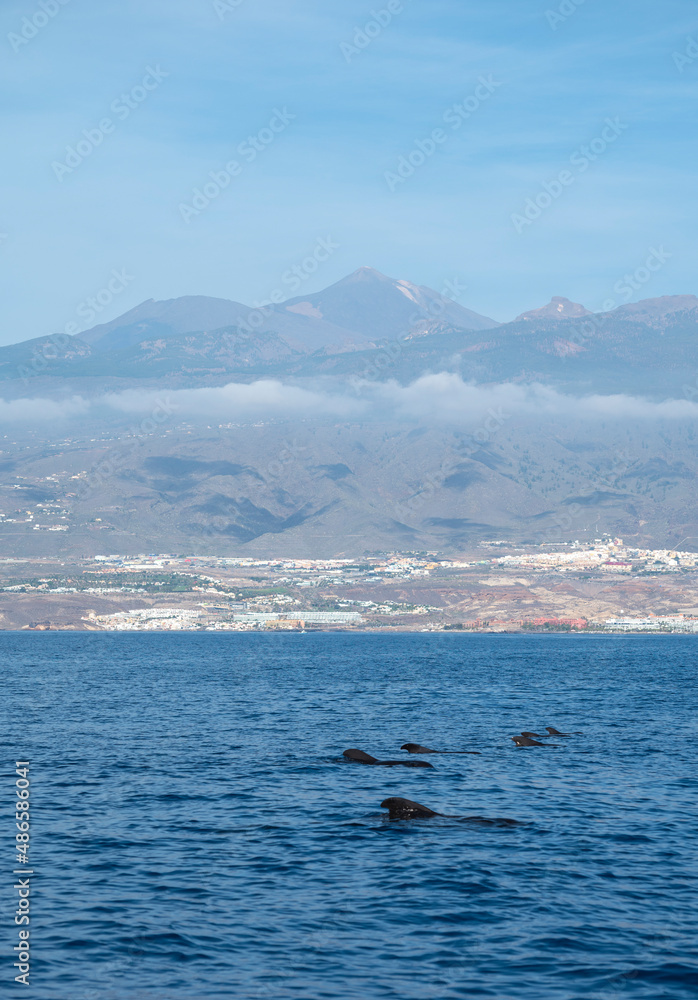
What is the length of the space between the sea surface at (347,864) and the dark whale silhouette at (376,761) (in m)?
1.83

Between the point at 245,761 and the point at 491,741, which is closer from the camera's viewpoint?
the point at 245,761

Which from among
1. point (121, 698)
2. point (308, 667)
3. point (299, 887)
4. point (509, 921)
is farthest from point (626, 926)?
point (308, 667)

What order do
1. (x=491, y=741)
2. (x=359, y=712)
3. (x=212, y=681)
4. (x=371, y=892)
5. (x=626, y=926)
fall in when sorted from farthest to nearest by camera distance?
(x=212, y=681) → (x=359, y=712) → (x=491, y=741) → (x=371, y=892) → (x=626, y=926)

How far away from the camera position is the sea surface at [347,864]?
109ft

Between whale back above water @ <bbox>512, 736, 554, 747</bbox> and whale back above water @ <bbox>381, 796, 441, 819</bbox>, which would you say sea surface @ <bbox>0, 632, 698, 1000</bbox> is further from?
whale back above water @ <bbox>512, 736, 554, 747</bbox>

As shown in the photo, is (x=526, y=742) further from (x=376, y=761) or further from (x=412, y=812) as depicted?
(x=412, y=812)

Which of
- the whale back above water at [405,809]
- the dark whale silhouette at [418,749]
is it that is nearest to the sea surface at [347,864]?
the whale back above water at [405,809]

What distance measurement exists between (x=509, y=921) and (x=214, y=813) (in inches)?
831

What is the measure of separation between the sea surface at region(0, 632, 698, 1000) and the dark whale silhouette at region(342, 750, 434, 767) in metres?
1.83

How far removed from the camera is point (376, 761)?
71.1m

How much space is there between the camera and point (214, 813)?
→ 55.0 meters

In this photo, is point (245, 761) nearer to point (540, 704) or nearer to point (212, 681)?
point (540, 704)

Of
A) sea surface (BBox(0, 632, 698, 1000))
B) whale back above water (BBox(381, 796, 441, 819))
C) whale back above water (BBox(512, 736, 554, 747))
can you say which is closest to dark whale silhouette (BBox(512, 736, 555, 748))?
whale back above water (BBox(512, 736, 554, 747))

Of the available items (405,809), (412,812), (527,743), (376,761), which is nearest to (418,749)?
(376,761)
